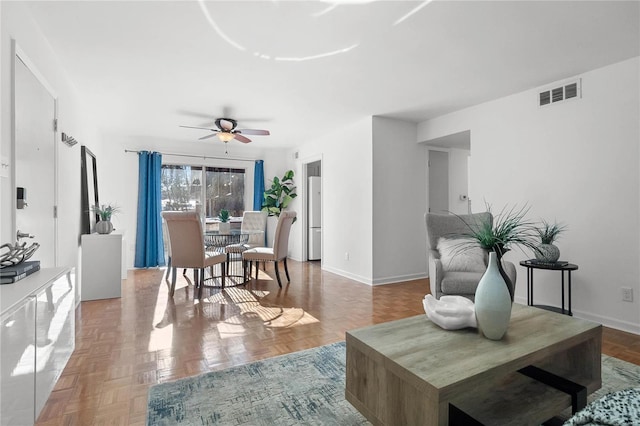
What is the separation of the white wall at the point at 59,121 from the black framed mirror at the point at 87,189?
0.57 feet

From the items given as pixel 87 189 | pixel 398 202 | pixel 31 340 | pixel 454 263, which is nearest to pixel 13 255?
pixel 31 340

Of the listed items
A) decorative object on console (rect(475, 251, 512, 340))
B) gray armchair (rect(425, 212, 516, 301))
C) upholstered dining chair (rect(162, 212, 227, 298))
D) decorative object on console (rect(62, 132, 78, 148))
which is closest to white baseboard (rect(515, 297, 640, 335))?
gray armchair (rect(425, 212, 516, 301))

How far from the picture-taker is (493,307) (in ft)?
4.87

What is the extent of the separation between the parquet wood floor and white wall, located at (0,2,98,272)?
0.90 m

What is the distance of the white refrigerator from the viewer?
21.4 ft

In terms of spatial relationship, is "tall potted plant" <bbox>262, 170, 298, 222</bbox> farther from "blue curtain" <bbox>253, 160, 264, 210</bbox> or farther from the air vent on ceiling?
the air vent on ceiling

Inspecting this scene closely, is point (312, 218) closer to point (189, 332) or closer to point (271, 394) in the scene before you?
point (189, 332)

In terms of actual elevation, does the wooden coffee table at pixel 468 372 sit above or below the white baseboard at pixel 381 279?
above

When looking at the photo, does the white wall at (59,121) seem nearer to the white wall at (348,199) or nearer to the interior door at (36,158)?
the interior door at (36,158)

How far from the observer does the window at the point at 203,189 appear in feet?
20.5

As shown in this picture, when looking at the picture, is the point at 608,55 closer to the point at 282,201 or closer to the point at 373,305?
the point at 373,305

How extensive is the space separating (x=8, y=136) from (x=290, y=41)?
195cm

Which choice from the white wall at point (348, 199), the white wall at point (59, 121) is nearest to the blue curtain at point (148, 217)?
the white wall at point (59, 121)

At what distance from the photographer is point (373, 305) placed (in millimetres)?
3566
